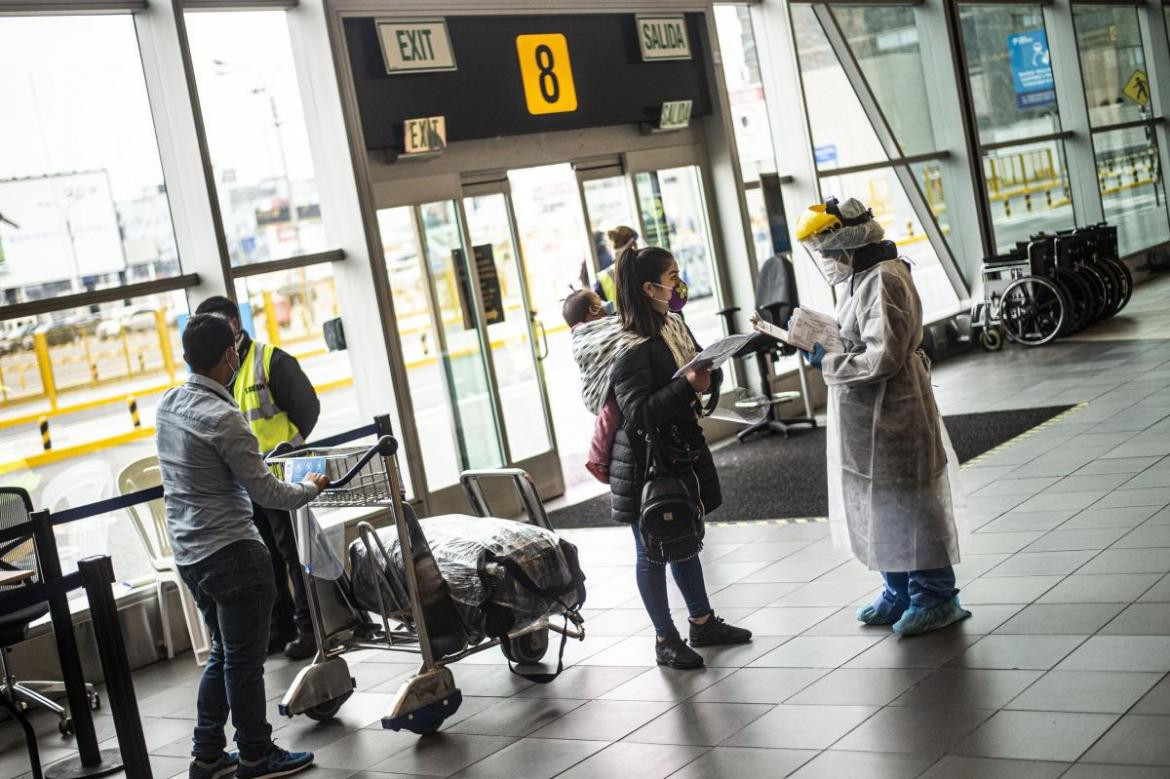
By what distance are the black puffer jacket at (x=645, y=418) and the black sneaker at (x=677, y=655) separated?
0.49m

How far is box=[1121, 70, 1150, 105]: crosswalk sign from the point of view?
55.6ft

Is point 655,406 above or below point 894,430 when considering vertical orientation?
above

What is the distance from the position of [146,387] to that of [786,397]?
421 cm

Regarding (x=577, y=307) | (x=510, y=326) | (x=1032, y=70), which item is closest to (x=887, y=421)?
(x=577, y=307)

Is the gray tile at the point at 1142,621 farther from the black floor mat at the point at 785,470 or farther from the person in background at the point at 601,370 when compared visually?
the black floor mat at the point at 785,470

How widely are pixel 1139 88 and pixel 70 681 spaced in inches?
641

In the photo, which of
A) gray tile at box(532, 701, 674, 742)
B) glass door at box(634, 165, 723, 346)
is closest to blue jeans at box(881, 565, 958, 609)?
gray tile at box(532, 701, 674, 742)

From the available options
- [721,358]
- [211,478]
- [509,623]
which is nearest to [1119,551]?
[721,358]

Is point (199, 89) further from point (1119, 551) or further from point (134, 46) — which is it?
point (1119, 551)

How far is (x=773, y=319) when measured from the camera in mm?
9453

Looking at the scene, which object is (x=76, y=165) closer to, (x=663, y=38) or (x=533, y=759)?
(x=533, y=759)

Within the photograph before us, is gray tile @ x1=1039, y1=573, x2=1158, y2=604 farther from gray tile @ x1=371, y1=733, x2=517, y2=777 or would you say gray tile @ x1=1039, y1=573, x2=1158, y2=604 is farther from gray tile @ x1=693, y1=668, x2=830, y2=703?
gray tile @ x1=371, y1=733, x2=517, y2=777

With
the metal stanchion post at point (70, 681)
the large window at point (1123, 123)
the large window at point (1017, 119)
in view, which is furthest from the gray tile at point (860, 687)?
the large window at point (1123, 123)

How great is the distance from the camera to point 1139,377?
30.0 ft
